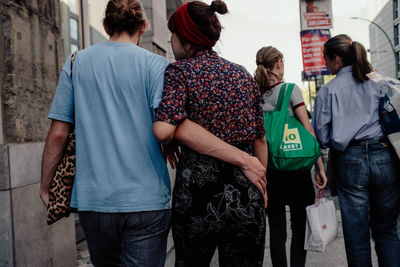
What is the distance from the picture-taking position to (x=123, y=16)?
6.30 ft

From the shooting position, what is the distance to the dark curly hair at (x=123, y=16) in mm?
1923

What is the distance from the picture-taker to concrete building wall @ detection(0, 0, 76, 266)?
117 inches

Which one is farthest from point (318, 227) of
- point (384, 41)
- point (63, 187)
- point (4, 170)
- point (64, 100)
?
point (384, 41)

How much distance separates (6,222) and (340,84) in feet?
8.76

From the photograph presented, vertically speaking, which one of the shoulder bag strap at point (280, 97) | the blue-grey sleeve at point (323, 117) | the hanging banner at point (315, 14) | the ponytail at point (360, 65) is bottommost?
the blue-grey sleeve at point (323, 117)

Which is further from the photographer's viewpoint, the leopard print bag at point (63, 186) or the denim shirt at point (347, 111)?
the denim shirt at point (347, 111)

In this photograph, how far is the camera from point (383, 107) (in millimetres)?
2752

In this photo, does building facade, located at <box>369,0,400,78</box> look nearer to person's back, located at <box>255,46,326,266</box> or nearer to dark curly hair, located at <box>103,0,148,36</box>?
person's back, located at <box>255,46,326,266</box>

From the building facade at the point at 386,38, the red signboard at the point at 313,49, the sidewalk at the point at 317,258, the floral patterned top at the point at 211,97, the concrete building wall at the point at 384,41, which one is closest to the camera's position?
the floral patterned top at the point at 211,97

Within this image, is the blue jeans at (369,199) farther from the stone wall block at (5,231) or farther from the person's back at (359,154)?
the stone wall block at (5,231)

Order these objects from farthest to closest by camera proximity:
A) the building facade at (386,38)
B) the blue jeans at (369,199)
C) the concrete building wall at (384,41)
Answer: the concrete building wall at (384,41) < the building facade at (386,38) < the blue jeans at (369,199)

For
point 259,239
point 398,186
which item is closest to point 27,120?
point 259,239

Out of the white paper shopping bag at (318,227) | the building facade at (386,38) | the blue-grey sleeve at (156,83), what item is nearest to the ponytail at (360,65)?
the white paper shopping bag at (318,227)

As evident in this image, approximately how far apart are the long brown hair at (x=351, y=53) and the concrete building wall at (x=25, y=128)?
242cm
